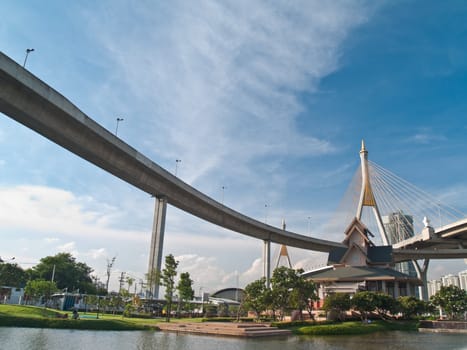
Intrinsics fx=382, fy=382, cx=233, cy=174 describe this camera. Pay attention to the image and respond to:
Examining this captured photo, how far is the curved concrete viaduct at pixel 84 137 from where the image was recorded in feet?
93.6

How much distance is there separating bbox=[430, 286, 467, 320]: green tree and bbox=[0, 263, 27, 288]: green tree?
8269 cm

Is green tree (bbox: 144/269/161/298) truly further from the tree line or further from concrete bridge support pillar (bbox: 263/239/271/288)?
concrete bridge support pillar (bbox: 263/239/271/288)

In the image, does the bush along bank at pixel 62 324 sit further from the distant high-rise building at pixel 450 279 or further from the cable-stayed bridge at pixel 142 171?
the distant high-rise building at pixel 450 279

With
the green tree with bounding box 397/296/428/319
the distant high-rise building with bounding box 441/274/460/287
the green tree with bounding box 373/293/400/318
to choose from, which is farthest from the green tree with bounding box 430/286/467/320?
the distant high-rise building with bounding box 441/274/460/287

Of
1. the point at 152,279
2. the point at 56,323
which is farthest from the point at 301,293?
the point at 56,323

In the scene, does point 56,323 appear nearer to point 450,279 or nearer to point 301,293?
point 301,293

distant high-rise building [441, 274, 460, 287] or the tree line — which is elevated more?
distant high-rise building [441, 274, 460, 287]

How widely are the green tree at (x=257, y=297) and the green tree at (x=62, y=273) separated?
63.1 meters

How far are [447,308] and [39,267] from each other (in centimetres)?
8624

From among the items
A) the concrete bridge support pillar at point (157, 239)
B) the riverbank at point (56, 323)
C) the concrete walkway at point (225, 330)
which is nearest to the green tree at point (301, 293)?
the concrete walkway at point (225, 330)

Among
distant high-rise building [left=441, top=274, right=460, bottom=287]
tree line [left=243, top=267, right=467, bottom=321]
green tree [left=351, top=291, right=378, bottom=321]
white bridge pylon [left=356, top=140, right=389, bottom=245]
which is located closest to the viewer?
tree line [left=243, top=267, right=467, bottom=321]

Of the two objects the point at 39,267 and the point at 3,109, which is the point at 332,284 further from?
the point at 39,267

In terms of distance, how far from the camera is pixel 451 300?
50.6m

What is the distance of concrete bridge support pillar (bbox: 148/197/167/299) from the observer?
47.3 meters
